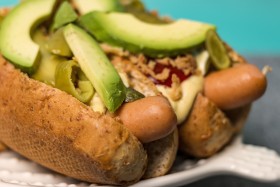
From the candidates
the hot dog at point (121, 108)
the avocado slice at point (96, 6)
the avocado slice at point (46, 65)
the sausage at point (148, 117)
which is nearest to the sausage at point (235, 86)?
the hot dog at point (121, 108)

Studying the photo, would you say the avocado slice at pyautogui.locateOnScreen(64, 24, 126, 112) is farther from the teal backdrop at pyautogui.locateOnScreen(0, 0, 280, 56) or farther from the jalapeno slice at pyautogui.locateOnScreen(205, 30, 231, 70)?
the teal backdrop at pyautogui.locateOnScreen(0, 0, 280, 56)

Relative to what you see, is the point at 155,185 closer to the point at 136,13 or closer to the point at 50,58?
the point at 50,58

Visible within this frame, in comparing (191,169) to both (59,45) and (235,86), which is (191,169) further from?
(59,45)

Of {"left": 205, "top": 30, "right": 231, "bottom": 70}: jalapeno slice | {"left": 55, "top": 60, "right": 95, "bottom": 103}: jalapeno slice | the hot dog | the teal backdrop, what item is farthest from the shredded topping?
the teal backdrop

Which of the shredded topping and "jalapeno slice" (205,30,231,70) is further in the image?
"jalapeno slice" (205,30,231,70)

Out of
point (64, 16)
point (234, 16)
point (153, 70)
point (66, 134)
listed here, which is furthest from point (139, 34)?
point (234, 16)

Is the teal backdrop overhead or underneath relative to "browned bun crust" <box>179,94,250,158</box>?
underneath

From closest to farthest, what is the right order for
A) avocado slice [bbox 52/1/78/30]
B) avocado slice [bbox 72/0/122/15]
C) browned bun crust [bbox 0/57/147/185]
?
1. browned bun crust [bbox 0/57/147/185]
2. avocado slice [bbox 52/1/78/30]
3. avocado slice [bbox 72/0/122/15]
